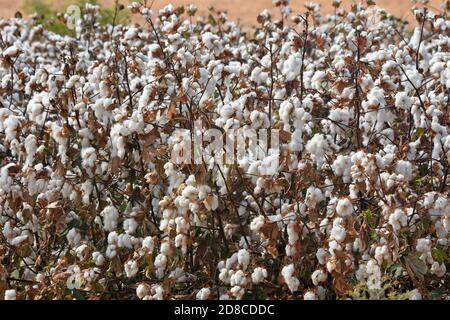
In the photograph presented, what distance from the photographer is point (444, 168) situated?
3.95 m

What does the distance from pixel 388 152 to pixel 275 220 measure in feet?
2.37

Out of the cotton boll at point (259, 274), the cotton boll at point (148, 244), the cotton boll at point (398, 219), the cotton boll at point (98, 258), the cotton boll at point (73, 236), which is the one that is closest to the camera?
the cotton boll at point (398, 219)

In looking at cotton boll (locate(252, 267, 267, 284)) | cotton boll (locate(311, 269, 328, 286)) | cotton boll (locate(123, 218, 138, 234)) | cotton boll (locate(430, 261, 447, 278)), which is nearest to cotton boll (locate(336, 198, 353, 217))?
cotton boll (locate(311, 269, 328, 286))

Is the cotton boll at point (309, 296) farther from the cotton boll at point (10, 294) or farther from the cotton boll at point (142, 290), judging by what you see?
the cotton boll at point (10, 294)

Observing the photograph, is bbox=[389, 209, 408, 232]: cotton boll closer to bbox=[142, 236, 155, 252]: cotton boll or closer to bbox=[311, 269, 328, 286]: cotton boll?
bbox=[311, 269, 328, 286]: cotton boll

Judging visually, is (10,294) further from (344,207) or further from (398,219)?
(398,219)

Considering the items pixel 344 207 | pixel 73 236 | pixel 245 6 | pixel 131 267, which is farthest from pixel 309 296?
pixel 245 6

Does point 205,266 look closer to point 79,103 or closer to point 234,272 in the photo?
point 234,272

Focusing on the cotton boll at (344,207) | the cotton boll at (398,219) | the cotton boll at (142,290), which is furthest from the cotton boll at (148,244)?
the cotton boll at (398,219)

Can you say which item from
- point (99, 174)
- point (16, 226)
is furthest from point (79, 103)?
point (16, 226)

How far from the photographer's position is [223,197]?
11.9 ft

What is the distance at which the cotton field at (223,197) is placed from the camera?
3383mm

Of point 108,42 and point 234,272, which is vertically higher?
point 108,42
